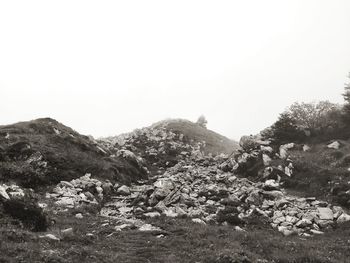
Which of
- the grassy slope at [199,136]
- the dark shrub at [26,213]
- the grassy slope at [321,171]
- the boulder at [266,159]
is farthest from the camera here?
the grassy slope at [199,136]

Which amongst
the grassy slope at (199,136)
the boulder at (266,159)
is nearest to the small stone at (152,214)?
the boulder at (266,159)

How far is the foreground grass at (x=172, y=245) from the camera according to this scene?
1462 cm

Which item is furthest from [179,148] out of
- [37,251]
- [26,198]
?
[37,251]

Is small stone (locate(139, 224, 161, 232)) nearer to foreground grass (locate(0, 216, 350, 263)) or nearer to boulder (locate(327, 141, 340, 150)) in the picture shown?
foreground grass (locate(0, 216, 350, 263))

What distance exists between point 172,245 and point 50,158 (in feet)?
58.8

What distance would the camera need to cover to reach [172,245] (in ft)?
57.2

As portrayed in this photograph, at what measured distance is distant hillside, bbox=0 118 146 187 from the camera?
28.5 m

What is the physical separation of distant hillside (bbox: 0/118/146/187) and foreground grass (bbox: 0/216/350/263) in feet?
30.0

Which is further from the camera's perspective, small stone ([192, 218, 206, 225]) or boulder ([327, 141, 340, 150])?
boulder ([327, 141, 340, 150])

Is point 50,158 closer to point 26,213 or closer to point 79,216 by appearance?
point 79,216

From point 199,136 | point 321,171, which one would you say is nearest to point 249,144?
point 321,171

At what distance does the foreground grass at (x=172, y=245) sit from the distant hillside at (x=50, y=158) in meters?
9.14

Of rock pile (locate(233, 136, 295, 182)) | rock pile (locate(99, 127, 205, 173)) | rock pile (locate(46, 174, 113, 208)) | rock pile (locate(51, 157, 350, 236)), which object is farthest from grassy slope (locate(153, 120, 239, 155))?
rock pile (locate(46, 174, 113, 208))

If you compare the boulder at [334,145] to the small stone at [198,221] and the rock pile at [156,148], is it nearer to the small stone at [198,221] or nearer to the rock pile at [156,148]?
the small stone at [198,221]
